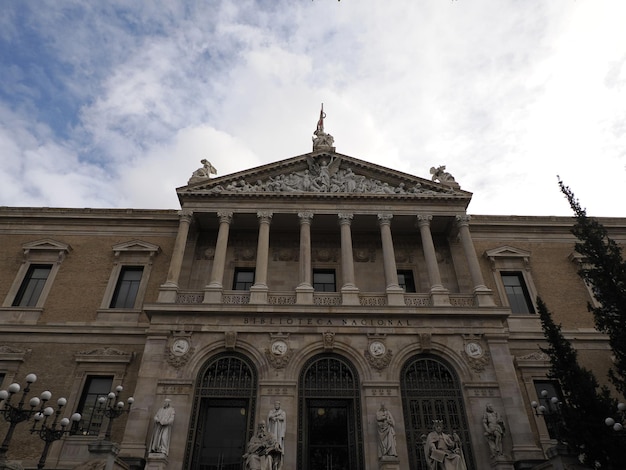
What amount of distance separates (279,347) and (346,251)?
523 cm

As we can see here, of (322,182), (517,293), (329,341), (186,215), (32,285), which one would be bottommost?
(329,341)

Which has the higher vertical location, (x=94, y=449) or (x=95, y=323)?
(x=95, y=323)

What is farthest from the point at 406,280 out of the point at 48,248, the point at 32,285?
the point at 32,285

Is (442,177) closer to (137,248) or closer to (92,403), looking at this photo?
(137,248)

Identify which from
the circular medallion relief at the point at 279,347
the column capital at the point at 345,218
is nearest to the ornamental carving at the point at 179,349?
the circular medallion relief at the point at 279,347

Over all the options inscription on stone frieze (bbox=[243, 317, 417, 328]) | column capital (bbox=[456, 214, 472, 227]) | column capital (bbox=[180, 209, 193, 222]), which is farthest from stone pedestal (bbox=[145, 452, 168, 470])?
column capital (bbox=[456, 214, 472, 227])

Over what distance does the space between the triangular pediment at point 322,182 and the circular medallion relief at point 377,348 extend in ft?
23.3

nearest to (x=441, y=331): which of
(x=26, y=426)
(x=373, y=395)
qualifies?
(x=373, y=395)

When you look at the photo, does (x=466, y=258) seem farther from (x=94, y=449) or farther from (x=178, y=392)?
(x=94, y=449)

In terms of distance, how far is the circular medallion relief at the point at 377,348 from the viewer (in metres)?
18.2

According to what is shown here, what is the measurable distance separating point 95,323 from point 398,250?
14.2m

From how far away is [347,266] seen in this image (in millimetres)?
20531

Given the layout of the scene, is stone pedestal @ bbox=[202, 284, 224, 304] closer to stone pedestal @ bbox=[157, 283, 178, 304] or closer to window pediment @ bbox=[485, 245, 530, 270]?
stone pedestal @ bbox=[157, 283, 178, 304]

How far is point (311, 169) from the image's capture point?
2355cm
